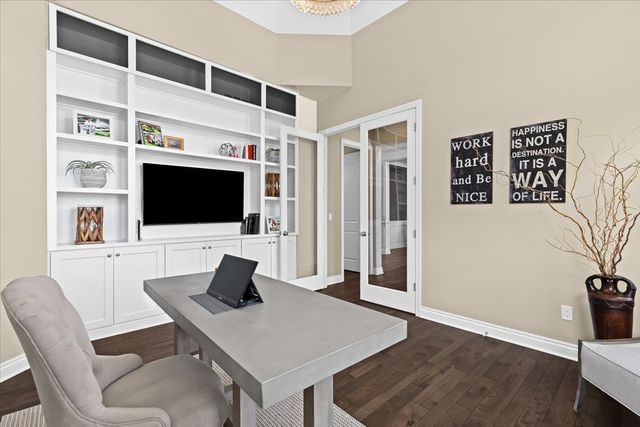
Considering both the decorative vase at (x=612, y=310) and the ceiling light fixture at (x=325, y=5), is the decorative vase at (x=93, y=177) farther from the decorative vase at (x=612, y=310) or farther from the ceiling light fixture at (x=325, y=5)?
the decorative vase at (x=612, y=310)

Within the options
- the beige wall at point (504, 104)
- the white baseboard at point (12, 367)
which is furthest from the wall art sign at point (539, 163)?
the white baseboard at point (12, 367)

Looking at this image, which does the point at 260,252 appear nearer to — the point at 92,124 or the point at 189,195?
the point at 189,195

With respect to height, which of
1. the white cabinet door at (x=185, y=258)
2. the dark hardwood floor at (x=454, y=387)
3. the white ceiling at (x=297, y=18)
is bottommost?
the dark hardwood floor at (x=454, y=387)

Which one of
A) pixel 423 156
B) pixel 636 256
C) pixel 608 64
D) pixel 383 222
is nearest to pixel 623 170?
pixel 636 256

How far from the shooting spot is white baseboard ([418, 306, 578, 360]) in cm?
253

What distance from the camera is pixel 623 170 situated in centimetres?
228

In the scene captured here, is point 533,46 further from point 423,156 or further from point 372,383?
point 372,383

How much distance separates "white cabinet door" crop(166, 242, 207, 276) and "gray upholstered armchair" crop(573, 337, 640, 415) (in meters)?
3.33

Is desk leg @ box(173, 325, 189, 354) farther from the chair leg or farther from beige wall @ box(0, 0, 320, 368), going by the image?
the chair leg

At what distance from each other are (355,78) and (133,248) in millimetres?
3399

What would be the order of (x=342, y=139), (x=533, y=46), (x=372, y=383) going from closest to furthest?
(x=372, y=383), (x=533, y=46), (x=342, y=139)

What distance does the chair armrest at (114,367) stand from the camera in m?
1.26

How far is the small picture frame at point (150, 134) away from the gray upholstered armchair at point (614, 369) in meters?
3.97

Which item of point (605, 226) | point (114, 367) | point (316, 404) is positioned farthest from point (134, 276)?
point (605, 226)
